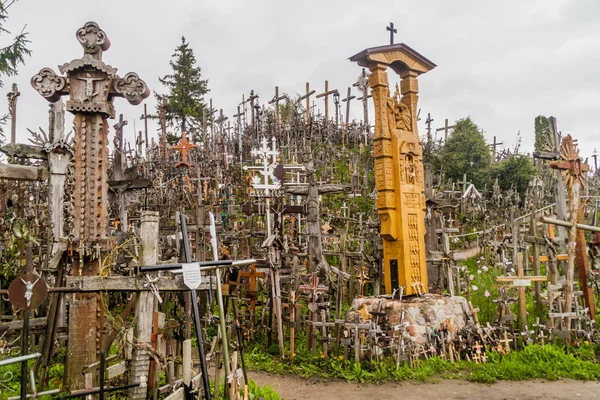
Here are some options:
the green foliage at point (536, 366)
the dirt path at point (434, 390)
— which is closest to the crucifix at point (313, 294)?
the dirt path at point (434, 390)

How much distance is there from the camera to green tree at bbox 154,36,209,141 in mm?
34750

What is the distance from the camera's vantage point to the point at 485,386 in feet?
25.0

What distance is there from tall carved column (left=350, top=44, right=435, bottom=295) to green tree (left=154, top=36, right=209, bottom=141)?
26463 millimetres

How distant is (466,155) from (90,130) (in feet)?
87.5

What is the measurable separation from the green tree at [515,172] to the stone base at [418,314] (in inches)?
792

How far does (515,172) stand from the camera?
2733 centimetres

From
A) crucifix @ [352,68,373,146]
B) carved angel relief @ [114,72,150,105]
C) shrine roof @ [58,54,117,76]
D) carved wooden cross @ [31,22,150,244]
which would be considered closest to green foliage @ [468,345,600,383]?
carved wooden cross @ [31,22,150,244]

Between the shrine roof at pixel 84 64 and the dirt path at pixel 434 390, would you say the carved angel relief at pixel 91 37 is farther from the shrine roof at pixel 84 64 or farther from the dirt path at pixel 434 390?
the dirt path at pixel 434 390

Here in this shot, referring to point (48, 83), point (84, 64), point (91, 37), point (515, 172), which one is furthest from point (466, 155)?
point (48, 83)

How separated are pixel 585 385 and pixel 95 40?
29.9 ft

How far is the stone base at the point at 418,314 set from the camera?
347 inches

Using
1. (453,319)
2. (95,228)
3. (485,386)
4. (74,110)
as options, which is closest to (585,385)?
(485,386)

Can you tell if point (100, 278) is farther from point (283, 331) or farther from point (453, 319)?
point (453, 319)

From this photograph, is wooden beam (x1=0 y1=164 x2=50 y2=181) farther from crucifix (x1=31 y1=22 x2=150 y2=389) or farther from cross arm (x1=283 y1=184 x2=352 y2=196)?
cross arm (x1=283 y1=184 x2=352 y2=196)
